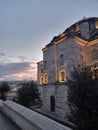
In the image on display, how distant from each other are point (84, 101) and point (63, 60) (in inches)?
565

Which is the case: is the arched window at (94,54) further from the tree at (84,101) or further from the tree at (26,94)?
the tree at (84,101)

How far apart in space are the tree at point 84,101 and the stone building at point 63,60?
30.0ft

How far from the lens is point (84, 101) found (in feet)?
35.5

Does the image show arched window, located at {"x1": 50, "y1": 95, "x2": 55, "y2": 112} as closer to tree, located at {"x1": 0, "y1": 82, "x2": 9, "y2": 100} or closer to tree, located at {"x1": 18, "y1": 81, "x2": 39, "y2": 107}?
tree, located at {"x1": 18, "y1": 81, "x2": 39, "y2": 107}

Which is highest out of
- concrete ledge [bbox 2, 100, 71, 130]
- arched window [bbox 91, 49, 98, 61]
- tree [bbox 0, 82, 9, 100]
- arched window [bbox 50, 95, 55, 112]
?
arched window [bbox 91, 49, 98, 61]

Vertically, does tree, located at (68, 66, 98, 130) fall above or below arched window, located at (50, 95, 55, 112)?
above

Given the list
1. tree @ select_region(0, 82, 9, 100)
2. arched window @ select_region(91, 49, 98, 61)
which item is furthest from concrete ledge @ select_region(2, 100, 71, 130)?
tree @ select_region(0, 82, 9, 100)

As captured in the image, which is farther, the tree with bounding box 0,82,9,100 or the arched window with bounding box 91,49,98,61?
the tree with bounding box 0,82,9,100

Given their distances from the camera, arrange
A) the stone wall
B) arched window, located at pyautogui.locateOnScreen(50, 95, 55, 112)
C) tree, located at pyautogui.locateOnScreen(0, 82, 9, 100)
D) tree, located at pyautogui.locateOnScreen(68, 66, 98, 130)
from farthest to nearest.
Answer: tree, located at pyautogui.locateOnScreen(0, 82, 9, 100) → arched window, located at pyautogui.locateOnScreen(50, 95, 55, 112) → the stone wall → tree, located at pyautogui.locateOnScreen(68, 66, 98, 130)

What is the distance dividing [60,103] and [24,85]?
20.7 ft

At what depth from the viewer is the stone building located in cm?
2200

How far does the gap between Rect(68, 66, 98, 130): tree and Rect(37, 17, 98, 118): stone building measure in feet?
30.0

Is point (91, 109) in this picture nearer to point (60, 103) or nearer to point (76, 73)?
point (76, 73)

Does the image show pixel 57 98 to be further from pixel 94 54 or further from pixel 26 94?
pixel 94 54
